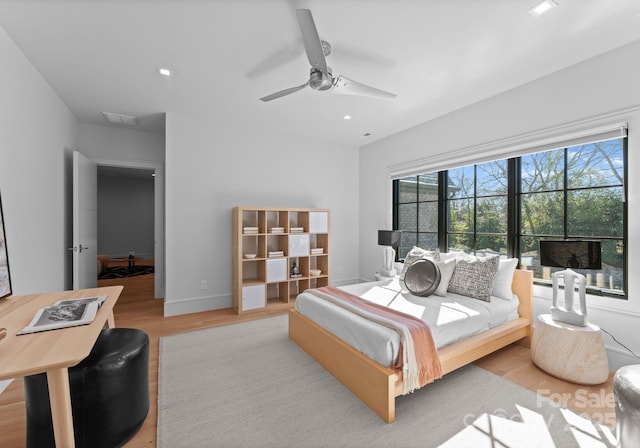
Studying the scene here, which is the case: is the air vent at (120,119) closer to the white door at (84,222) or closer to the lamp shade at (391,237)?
the white door at (84,222)

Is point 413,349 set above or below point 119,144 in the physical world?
below

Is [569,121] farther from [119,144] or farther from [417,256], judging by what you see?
[119,144]

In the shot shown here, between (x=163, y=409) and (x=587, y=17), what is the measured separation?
3.93 metres

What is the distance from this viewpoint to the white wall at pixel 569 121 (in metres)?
2.29

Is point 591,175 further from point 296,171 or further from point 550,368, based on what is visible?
point 296,171

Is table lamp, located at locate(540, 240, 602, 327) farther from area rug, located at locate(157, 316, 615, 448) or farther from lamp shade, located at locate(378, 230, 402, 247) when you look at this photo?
lamp shade, located at locate(378, 230, 402, 247)

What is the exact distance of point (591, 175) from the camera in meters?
2.66

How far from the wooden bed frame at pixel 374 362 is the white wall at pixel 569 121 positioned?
254mm

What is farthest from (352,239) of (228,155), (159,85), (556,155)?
(159,85)

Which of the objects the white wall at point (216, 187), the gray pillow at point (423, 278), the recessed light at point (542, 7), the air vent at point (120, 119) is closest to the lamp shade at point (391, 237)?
the gray pillow at point (423, 278)

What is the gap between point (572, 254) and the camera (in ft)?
7.47

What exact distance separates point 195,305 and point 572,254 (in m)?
4.19

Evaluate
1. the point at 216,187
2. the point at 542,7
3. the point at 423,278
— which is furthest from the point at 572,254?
the point at 216,187

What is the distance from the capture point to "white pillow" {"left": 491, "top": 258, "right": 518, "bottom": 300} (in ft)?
9.31
